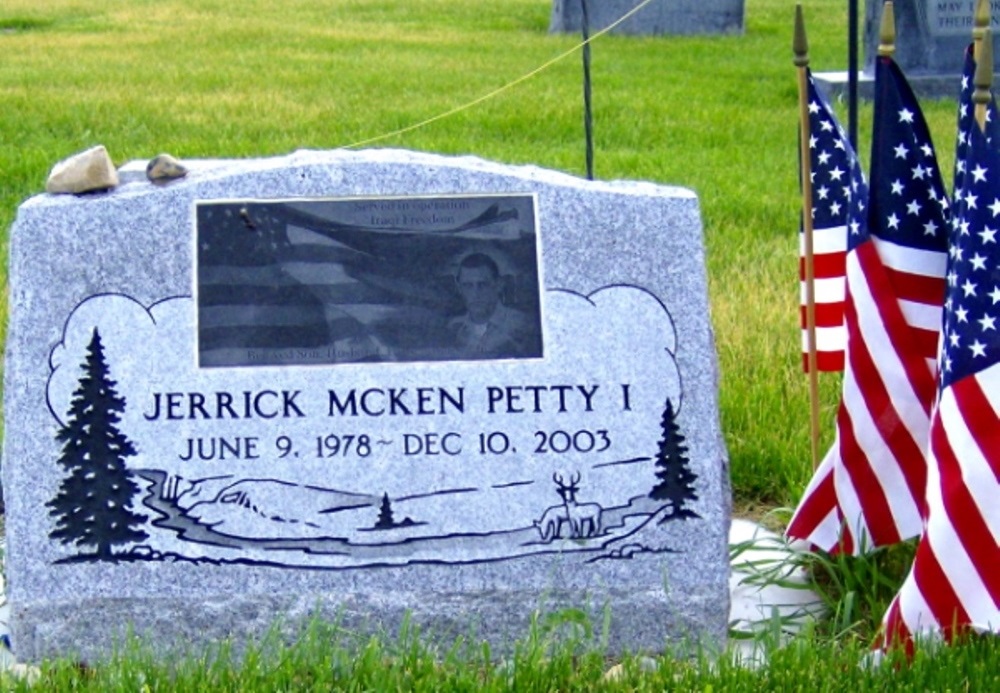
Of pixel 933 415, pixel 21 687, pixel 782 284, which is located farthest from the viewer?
pixel 782 284

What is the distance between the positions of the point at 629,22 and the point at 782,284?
10.5m

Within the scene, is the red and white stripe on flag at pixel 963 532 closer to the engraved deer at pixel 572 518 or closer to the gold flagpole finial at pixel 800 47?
the engraved deer at pixel 572 518

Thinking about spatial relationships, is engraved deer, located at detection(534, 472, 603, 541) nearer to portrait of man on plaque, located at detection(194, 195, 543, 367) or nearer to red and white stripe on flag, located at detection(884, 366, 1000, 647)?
portrait of man on plaque, located at detection(194, 195, 543, 367)

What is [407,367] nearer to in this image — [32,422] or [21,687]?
[32,422]

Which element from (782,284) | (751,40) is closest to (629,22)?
(751,40)

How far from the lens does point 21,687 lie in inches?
128

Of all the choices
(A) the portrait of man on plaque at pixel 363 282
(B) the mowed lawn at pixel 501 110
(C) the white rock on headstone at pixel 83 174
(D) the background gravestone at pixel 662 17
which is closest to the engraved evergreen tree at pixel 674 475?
(A) the portrait of man on plaque at pixel 363 282

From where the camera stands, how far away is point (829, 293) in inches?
165

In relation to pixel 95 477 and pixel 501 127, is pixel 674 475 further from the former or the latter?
pixel 501 127

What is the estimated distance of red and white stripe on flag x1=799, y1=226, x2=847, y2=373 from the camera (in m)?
4.18

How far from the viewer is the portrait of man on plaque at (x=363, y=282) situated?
3645 millimetres

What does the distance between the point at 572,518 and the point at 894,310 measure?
2.97ft

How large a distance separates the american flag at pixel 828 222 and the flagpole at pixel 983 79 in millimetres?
424

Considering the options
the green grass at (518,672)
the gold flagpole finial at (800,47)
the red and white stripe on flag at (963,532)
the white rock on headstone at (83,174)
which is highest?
the gold flagpole finial at (800,47)
